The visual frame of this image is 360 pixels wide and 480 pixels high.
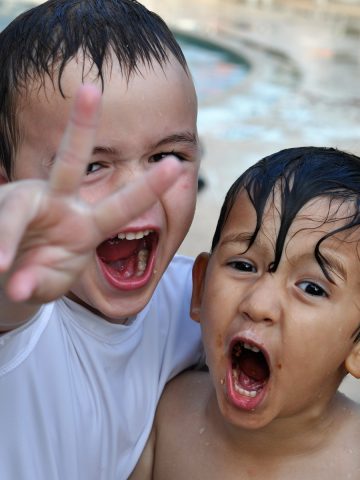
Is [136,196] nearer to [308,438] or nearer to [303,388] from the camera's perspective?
[303,388]

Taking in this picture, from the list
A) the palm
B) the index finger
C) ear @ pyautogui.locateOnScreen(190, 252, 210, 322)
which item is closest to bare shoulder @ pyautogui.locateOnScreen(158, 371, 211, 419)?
ear @ pyautogui.locateOnScreen(190, 252, 210, 322)

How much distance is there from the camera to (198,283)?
182 cm

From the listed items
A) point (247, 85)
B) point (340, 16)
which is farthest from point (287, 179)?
point (340, 16)

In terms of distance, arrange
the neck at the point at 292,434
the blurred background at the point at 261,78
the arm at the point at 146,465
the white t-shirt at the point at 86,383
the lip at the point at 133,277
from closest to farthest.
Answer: the white t-shirt at the point at 86,383
the lip at the point at 133,277
the neck at the point at 292,434
the arm at the point at 146,465
the blurred background at the point at 261,78

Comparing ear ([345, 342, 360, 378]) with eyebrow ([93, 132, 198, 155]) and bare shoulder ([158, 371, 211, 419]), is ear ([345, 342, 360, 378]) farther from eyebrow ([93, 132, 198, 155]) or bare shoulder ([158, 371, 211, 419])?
eyebrow ([93, 132, 198, 155])

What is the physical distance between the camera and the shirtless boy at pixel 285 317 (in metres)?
1.57

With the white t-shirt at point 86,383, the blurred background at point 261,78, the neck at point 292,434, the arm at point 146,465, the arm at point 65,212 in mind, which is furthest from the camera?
the blurred background at point 261,78

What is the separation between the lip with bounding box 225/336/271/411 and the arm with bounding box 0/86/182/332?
56 centimetres

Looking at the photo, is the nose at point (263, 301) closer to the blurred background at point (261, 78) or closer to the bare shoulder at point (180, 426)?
the bare shoulder at point (180, 426)

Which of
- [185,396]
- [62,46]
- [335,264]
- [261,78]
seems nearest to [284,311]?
[335,264]

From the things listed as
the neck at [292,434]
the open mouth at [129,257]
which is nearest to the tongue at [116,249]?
the open mouth at [129,257]

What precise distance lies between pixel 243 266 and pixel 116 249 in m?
0.28

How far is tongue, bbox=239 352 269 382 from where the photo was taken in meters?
1.66

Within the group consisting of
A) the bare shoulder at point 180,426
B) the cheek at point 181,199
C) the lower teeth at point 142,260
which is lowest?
the bare shoulder at point 180,426
